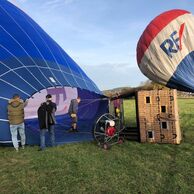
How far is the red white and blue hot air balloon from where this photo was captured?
29.2 feet

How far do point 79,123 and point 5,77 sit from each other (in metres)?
3.84

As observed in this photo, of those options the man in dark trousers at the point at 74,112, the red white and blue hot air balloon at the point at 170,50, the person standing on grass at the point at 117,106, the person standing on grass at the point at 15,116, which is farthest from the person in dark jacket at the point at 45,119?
the red white and blue hot air balloon at the point at 170,50

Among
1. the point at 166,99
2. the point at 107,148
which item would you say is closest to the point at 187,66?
the point at 166,99

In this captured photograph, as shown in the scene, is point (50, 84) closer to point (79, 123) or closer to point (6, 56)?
point (6, 56)

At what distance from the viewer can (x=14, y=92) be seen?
8422 millimetres

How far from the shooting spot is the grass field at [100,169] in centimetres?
506

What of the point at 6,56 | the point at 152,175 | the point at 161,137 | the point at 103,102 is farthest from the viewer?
the point at 103,102

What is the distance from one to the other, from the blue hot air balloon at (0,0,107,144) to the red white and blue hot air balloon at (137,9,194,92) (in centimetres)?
189

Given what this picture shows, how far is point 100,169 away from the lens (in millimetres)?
6020

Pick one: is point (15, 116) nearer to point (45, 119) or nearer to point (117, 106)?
point (45, 119)

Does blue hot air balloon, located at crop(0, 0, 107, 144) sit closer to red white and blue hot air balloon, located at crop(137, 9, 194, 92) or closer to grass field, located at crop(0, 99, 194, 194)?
grass field, located at crop(0, 99, 194, 194)

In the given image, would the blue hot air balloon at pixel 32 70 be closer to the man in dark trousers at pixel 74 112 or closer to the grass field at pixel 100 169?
the man in dark trousers at pixel 74 112

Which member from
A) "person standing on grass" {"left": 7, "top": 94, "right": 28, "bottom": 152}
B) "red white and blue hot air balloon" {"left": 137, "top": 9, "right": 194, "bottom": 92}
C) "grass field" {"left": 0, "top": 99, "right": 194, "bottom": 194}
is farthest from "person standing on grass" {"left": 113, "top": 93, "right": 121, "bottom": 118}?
"person standing on grass" {"left": 7, "top": 94, "right": 28, "bottom": 152}

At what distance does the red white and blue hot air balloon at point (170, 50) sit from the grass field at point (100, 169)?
191cm
